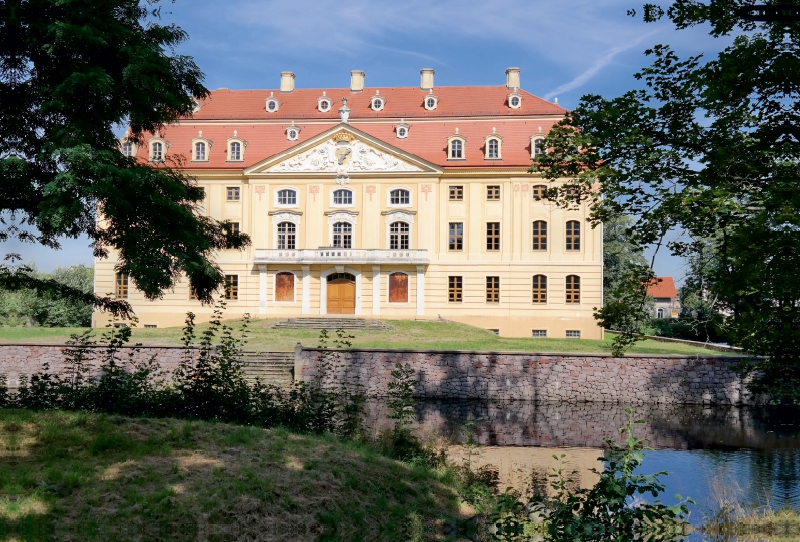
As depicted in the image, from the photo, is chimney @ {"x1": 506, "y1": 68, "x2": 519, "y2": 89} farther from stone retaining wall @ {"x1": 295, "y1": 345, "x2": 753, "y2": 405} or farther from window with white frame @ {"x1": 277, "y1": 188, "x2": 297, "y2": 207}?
stone retaining wall @ {"x1": 295, "y1": 345, "x2": 753, "y2": 405}

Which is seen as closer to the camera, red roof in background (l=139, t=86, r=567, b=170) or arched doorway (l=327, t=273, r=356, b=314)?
arched doorway (l=327, t=273, r=356, b=314)

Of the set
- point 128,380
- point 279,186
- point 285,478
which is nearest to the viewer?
point 285,478

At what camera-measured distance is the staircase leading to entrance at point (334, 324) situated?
31.9 metres

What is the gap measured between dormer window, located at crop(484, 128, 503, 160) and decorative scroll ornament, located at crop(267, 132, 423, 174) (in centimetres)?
372

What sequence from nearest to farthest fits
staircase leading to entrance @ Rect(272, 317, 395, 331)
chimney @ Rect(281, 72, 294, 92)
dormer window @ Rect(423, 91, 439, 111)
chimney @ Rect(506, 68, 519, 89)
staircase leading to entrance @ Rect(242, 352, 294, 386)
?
staircase leading to entrance @ Rect(242, 352, 294, 386) < staircase leading to entrance @ Rect(272, 317, 395, 331) < dormer window @ Rect(423, 91, 439, 111) < chimney @ Rect(506, 68, 519, 89) < chimney @ Rect(281, 72, 294, 92)

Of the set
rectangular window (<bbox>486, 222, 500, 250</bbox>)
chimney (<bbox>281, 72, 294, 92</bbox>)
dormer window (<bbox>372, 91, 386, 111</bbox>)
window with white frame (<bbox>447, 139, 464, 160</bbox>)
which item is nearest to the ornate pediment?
window with white frame (<bbox>447, 139, 464, 160</bbox>)

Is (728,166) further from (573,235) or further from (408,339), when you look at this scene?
(573,235)

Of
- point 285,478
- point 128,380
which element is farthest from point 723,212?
point 128,380

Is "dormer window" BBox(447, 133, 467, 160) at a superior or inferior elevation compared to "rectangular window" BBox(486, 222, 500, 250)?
superior

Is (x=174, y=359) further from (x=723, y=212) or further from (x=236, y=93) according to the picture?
(x=236, y=93)

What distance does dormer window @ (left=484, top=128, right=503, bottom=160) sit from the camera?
36250 mm

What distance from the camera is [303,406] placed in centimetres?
1107

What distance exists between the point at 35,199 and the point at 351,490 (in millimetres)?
6023

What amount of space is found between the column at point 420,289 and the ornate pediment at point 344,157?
17.0 ft
